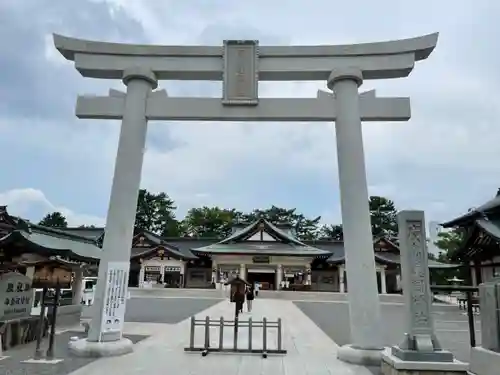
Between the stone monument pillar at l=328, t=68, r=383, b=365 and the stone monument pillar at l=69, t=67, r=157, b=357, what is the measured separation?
14.5 ft

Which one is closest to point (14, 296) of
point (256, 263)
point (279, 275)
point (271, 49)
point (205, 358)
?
point (205, 358)

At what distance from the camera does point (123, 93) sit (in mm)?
9227

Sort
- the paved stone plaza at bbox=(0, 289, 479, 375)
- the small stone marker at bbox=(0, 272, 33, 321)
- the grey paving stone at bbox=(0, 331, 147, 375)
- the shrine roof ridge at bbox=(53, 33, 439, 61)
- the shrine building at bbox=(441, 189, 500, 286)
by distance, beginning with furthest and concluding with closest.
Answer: the shrine building at bbox=(441, 189, 500, 286), the small stone marker at bbox=(0, 272, 33, 321), the shrine roof ridge at bbox=(53, 33, 439, 61), the paved stone plaza at bbox=(0, 289, 479, 375), the grey paving stone at bbox=(0, 331, 147, 375)

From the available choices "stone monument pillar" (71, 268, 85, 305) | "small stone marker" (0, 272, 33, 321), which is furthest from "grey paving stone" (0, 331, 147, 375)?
"stone monument pillar" (71, 268, 85, 305)

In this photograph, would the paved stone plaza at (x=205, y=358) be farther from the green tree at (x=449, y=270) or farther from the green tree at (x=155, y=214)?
the green tree at (x=155, y=214)

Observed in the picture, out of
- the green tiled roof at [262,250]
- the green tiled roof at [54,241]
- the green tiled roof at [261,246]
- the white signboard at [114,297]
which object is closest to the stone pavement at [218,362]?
the white signboard at [114,297]

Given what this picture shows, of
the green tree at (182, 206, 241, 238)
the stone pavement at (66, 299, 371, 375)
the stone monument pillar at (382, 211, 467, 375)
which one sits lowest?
the stone pavement at (66, 299, 371, 375)

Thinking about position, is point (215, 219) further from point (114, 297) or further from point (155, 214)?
point (114, 297)

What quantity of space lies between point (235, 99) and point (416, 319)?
18.6 feet

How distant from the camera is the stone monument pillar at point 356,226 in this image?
24.7ft

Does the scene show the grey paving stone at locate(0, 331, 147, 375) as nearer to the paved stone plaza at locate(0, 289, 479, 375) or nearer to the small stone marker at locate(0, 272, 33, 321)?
the paved stone plaza at locate(0, 289, 479, 375)

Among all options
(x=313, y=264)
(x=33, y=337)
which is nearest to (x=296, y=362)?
(x=33, y=337)

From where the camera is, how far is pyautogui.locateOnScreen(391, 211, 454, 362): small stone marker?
5.91 metres

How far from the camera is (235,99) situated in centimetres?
881
